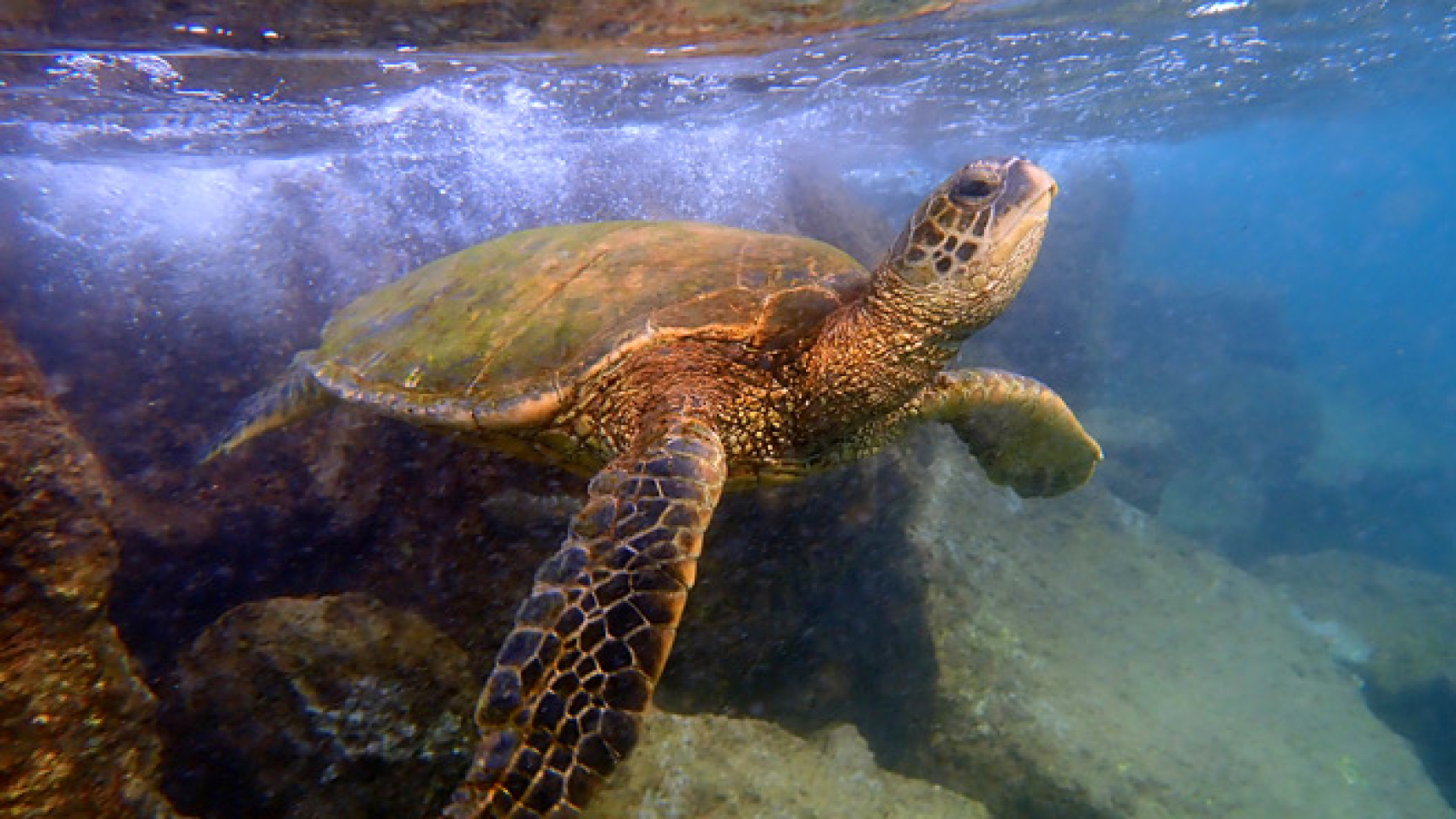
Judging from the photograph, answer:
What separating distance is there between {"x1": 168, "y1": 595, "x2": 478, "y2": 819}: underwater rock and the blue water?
2770mm

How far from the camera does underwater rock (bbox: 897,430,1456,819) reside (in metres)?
5.46

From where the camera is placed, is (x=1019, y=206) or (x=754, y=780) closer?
(x=1019, y=206)

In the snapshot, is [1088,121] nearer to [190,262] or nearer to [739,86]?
[739,86]

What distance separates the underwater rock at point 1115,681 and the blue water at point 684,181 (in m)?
4.79

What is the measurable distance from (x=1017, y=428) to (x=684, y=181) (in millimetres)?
12197

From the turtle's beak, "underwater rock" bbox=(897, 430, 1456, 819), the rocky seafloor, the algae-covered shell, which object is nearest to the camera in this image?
the turtle's beak

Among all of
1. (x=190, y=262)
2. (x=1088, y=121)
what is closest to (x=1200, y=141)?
(x=1088, y=121)

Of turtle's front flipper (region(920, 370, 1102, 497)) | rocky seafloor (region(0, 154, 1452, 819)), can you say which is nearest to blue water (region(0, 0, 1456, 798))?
rocky seafloor (region(0, 154, 1452, 819))

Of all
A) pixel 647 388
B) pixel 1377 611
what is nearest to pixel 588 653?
pixel 647 388

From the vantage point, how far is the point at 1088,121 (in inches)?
901

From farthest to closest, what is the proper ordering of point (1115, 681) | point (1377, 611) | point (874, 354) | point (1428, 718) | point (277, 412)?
point (1377, 611) < point (1428, 718) < point (1115, 681) < point (277, 412) < point (874, 354)

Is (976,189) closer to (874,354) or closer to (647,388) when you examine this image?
(874,354)

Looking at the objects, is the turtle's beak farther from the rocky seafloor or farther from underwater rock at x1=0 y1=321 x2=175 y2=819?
underwater rock at x1=0 y1=321 x2=175 y2=819

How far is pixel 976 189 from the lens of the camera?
9.48 feet
